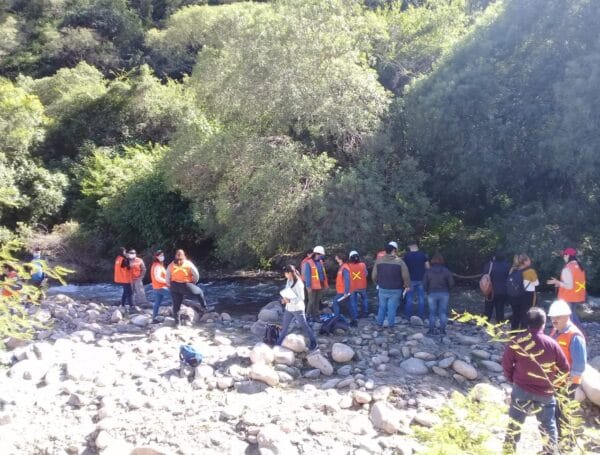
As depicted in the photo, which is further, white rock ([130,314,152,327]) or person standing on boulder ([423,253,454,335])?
white rock ([130,314,152,327])

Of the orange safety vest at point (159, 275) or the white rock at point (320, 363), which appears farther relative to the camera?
the orange safety vest at point (159, 275)

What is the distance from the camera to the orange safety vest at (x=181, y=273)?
11359 millimetres

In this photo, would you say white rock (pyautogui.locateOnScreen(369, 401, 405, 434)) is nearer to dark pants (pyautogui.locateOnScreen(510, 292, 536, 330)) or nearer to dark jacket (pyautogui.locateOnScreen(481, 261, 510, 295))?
dark pants (pyautogui.locateOnScreen(510, 292, 536, 330))

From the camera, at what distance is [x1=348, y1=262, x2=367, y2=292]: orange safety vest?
1166 cm

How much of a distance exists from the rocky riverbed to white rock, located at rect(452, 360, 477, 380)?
0.6 inches

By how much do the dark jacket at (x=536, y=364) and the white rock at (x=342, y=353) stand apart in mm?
4105

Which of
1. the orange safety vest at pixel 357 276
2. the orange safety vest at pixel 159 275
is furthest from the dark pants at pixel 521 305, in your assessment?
the orange safety vest at pixel 159 275

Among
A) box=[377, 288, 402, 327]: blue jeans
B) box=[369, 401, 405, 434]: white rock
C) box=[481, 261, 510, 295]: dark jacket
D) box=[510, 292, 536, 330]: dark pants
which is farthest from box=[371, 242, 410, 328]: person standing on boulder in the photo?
box=[369, 401, 405, 434]: white rock

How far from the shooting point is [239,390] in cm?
882

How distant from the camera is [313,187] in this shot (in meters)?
16.0

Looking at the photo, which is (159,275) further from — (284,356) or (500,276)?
(500,276)

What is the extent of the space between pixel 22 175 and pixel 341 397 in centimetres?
2065

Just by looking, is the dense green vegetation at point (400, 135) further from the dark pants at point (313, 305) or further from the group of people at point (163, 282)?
the dark pants at point (313, 305)

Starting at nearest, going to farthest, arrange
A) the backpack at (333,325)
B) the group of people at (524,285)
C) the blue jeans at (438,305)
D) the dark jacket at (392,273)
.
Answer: the group of people at (524,285) < the blue jeans at (438,305) < the dark jacket at (392,273) < the backpack at (333,325)
